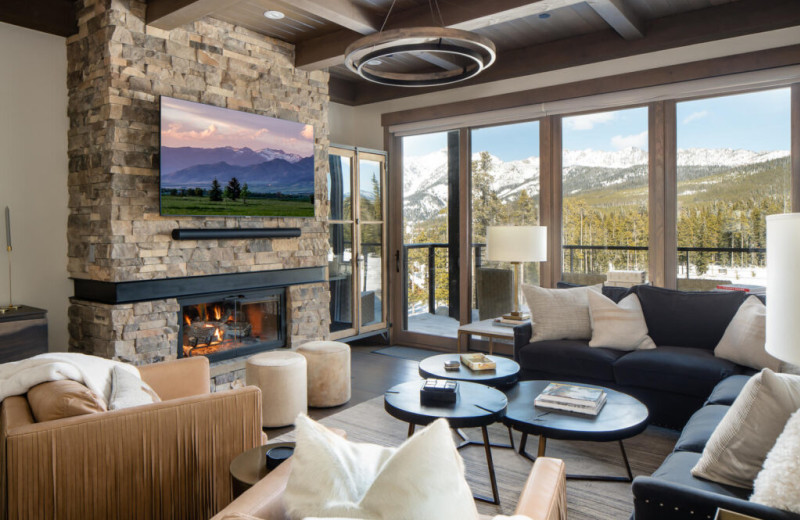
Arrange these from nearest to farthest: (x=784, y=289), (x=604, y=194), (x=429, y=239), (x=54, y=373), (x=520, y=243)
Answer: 1. (x=784, y=289)
2. (x=54, y=373)
3. (x=520, y=243)
4. (x=604, y=194)
5. (x=429, y=239)

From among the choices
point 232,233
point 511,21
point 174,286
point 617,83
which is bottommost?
point 174,286

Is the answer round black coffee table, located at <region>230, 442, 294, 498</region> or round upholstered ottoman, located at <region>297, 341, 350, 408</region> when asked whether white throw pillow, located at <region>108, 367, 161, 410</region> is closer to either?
round black coffee table, located at <region>230, 442, 294, 498</region>

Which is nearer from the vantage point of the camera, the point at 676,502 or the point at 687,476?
the point at 676,502

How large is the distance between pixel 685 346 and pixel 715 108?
6.21ft

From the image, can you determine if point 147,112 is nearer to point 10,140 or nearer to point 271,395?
point 10,140

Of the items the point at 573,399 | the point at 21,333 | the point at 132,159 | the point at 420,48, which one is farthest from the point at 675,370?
the point at 21,333

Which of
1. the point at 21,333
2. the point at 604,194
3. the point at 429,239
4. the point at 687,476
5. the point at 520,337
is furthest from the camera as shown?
the point at 429,239

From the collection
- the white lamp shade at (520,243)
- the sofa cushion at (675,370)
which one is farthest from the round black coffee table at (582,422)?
the white lamp shade at (520,243)

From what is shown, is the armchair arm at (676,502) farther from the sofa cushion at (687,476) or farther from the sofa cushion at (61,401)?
the sofa cushion at (61,401)

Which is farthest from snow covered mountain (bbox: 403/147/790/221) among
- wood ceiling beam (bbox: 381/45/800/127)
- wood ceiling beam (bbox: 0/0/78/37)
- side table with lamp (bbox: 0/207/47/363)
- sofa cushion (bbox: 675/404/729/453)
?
side table with lamp (bbox: 0/207/47/363)

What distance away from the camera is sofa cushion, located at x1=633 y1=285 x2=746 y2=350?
357 centimetres

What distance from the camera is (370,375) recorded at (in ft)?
15.7

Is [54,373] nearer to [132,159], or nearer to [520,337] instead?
[132,159]

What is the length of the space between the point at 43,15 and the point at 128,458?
3.36m
